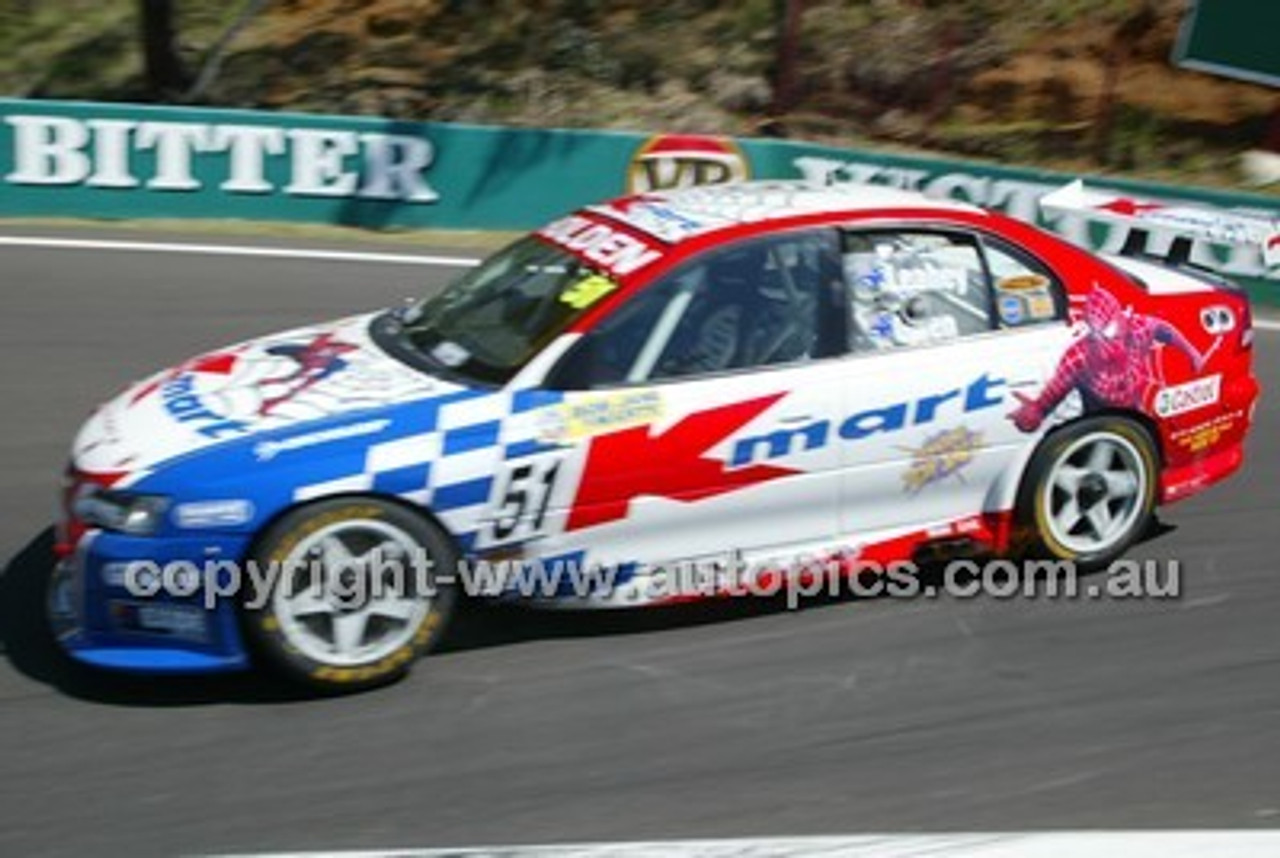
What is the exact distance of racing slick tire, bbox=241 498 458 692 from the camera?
219 inches

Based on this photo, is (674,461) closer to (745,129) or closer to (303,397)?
(303,397)

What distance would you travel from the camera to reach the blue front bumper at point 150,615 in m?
5.51

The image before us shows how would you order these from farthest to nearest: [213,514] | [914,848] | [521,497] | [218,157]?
[218,157]
[521,497]
[213,514]
[914,848]

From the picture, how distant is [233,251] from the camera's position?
1195 cm

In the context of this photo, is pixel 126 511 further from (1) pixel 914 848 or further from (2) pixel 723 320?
(1) pixel 914 848

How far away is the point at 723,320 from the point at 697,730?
141 centimetres

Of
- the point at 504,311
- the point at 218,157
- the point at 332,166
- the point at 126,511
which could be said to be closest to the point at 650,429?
the point at 504,311

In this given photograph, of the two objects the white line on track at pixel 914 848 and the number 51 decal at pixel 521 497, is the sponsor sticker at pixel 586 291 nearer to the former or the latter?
the number 51 decal at pixel 521 497

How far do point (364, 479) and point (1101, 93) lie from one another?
12.7m

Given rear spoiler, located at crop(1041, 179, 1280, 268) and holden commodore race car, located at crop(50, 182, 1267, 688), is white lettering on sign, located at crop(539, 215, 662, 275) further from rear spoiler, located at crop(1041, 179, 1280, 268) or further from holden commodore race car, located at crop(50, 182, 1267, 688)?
rear spoiler, located at crop(1041, 179, 1280, 268)

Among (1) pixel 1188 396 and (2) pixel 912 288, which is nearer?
(2) pixel 912 288

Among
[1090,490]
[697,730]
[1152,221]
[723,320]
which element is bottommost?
[697,730]

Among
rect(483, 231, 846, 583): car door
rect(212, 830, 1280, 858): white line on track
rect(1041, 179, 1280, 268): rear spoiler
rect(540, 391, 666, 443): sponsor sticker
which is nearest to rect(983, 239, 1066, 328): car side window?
rect(483, 231, 846, 583): car door

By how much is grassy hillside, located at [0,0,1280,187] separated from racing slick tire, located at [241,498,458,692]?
11435 millimetres
